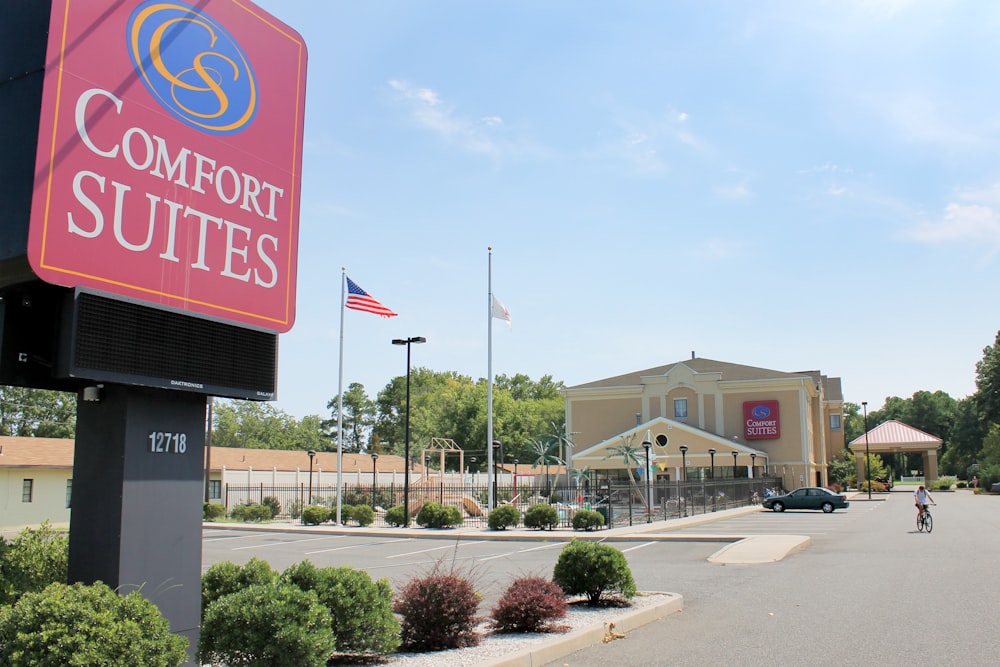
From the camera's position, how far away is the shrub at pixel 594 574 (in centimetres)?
1083

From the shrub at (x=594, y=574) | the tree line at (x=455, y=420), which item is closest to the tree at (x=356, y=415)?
the tree line at (x=455, y=420)

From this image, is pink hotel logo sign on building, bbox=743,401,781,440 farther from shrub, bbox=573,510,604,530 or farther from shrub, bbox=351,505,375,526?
shrub, bbox=351,505,375,526

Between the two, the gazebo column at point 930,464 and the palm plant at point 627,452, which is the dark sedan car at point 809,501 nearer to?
the palm plant at point 627,452

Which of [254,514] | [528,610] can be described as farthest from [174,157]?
[254,514]

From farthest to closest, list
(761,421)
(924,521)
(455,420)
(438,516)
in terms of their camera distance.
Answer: (455,420) < (761,421) < (438,516) < (924,521)

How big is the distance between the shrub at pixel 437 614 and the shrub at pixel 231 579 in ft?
4.83

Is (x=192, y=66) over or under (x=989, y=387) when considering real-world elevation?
under

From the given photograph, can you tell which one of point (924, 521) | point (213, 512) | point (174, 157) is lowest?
point (213, 512)

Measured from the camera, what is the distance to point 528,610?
9148mm

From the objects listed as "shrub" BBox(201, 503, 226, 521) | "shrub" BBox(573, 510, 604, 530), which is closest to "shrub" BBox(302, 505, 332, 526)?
"shrub" BBox(201, 503, 226, 521)

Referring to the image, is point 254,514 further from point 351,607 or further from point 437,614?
point 351,607

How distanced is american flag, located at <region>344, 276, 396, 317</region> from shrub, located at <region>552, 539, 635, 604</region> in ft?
68.9

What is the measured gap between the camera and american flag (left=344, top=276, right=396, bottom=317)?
30734mm

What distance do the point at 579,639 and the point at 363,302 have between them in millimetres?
23318
